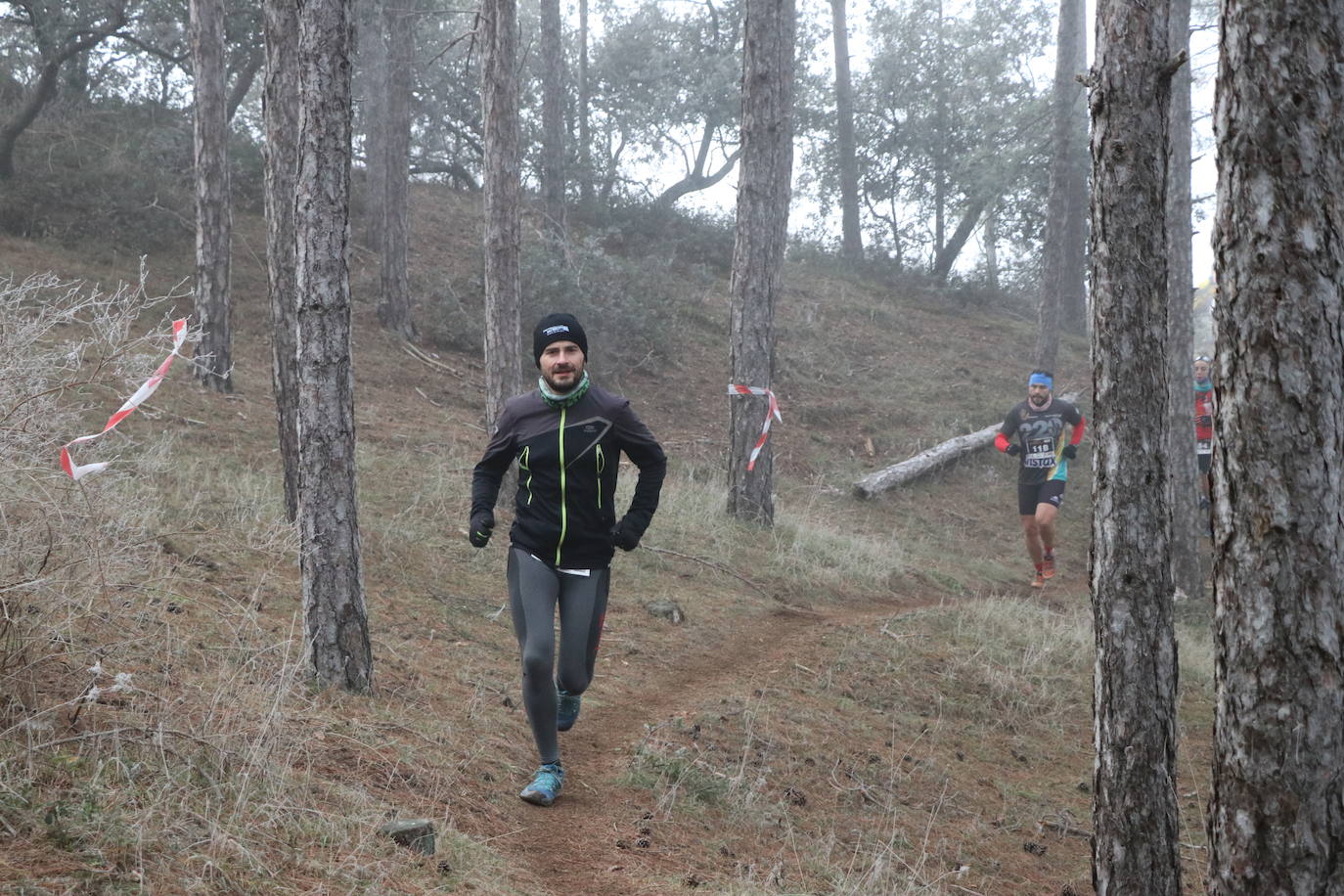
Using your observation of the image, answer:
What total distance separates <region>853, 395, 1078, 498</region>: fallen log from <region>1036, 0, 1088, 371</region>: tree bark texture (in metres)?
2.12

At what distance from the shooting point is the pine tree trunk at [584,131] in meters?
28.7

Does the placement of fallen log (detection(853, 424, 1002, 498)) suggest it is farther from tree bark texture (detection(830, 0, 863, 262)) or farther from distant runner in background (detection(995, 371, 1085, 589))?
tree bark texture (detection(830, 0, 863, 262))

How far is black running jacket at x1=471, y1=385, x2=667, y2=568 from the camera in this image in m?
5.73

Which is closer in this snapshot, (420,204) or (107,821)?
(107,821)

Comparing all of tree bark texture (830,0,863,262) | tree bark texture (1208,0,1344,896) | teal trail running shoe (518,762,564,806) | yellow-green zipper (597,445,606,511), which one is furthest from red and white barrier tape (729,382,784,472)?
tree bark texture (830,0,863,262)

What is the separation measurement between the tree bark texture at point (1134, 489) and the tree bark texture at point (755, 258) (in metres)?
8.26

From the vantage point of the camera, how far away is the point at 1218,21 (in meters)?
3.46

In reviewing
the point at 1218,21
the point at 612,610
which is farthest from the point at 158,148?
the point at 1218,21

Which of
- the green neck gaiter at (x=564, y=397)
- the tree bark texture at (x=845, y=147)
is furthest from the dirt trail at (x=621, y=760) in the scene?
the tree bark texture at (x=845, y=147)

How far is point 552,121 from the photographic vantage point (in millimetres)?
24172

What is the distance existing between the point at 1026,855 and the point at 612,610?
168 inches

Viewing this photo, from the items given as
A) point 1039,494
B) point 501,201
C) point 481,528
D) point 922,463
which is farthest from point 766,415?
point 481,528

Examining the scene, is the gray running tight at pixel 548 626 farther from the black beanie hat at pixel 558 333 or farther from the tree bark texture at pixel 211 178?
the tree bark texture at pixel 211 178

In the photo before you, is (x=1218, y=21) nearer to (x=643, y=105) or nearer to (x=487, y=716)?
(x=487, y=716)
